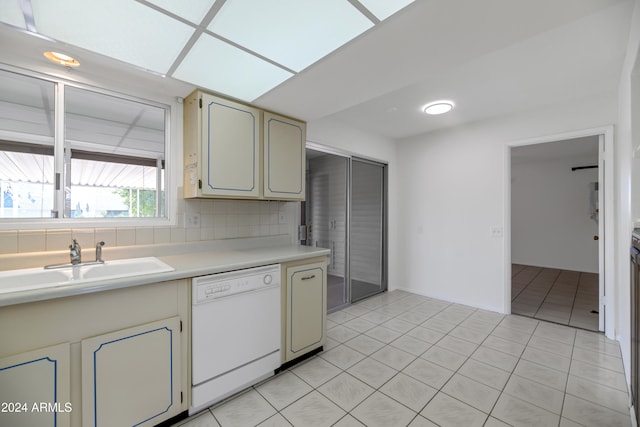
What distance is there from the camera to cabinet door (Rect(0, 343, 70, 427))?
1104 mm

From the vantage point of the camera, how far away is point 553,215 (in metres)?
5.74

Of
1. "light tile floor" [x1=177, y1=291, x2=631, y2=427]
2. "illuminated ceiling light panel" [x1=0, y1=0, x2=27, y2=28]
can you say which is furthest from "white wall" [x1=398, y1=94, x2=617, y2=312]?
"illuminated ceiling light panel" [x1=0, y1=0, x2=27, y2=28]

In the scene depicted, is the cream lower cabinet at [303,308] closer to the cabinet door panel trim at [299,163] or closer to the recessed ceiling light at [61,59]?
the cabinet door panel trim at [299,163]

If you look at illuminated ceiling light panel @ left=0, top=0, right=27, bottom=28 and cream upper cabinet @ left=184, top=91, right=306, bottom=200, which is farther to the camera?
cream upper cabinet @ left=184, top=91, right=306, bottom=200

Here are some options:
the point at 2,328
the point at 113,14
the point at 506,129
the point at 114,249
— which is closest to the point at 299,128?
the point at 113,14

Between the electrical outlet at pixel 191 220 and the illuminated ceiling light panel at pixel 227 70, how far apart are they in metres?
1.03

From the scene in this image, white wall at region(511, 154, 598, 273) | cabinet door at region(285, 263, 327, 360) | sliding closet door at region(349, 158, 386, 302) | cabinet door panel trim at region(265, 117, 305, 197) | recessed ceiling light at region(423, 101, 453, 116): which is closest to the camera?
cabinet door at region(285, 263, 327, 360)

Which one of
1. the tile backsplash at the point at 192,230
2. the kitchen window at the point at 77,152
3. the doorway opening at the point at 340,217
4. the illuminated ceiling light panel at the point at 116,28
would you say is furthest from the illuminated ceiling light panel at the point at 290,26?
the doorway opening at the point at 340,217

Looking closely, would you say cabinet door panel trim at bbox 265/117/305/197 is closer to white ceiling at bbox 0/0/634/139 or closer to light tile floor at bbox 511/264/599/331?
white ceiling at bbox 0/0/634/139

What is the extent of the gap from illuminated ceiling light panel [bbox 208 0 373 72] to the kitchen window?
3.64 feet

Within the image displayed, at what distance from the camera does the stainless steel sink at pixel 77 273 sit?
1409mm

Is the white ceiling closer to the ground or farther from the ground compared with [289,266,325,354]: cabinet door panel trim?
farther from the ground

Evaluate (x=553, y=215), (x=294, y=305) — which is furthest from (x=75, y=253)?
(x=553, y=215)

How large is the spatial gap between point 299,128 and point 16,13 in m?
1.83
